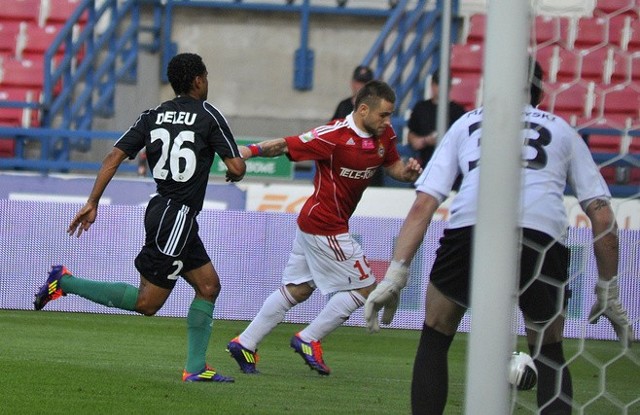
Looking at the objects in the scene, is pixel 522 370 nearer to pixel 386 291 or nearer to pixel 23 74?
pixel 386 291

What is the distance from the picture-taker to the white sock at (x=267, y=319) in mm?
7629

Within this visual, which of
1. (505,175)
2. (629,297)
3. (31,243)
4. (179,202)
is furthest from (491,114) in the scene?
(31,243)

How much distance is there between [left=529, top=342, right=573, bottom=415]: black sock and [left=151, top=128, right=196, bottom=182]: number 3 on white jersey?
8.15ft

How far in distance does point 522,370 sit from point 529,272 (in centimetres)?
53

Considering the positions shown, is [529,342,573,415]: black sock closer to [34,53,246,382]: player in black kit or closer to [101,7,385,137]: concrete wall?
[34,53,246,382]: player in black kit

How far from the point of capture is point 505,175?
369cm

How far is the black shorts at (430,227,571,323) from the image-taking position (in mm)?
4855

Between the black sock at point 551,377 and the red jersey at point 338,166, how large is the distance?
114 inches

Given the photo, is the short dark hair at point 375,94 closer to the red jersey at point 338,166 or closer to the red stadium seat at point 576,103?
the red jersey at point 338,166

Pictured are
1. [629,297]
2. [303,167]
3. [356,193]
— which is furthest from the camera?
[303,167]

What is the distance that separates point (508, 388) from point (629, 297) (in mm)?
7081

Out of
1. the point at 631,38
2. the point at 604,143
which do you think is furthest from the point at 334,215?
the point at 604,143

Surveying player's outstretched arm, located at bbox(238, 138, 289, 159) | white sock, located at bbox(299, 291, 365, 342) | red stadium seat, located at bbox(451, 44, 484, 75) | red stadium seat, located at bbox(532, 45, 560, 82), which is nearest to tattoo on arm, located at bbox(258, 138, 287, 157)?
player's outstretched arm, located at bbox(238, 138, 289, 159)

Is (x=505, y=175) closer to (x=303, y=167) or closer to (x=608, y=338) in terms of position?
A: (x=608, y=338)
